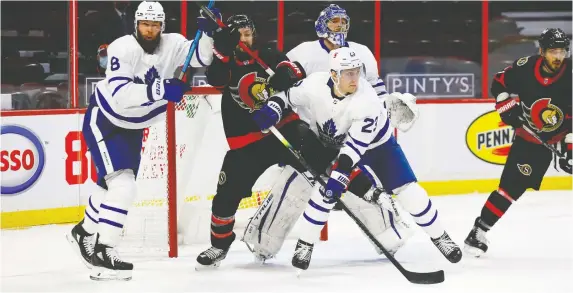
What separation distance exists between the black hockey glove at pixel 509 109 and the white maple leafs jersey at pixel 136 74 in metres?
1.36

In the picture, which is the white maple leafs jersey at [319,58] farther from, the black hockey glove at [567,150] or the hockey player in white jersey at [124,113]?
the black hockey glove at [567,150]

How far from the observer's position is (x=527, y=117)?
5609 millimetres

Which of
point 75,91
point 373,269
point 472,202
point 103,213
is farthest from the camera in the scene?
point 472,202

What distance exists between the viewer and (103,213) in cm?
484

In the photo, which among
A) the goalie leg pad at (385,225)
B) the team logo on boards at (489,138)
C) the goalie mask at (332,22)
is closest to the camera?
the goalie mask at (332,22)

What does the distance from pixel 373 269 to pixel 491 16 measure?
11.0 ft

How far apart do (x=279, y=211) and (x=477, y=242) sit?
34.5 inches

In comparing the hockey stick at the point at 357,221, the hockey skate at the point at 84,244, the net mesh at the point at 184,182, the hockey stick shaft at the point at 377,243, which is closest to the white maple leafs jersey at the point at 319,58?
the hockey stick at the point at 357,221

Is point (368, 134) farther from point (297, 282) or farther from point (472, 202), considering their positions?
point (472, 202)

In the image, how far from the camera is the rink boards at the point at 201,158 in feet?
19.1

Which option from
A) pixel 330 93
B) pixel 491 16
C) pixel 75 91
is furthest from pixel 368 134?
pixel 491 16

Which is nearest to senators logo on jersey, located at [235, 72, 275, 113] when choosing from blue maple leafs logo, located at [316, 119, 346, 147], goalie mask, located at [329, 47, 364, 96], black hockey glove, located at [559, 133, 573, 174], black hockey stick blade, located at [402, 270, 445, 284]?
blue maple leafs logo, located at [316, 119, 346, 147]

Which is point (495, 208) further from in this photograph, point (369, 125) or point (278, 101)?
point (278, 101)

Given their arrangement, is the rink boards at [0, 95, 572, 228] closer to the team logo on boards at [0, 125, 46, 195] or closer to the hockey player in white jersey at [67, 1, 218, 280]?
the team logo on boards at [0, 125, 46, 195]
